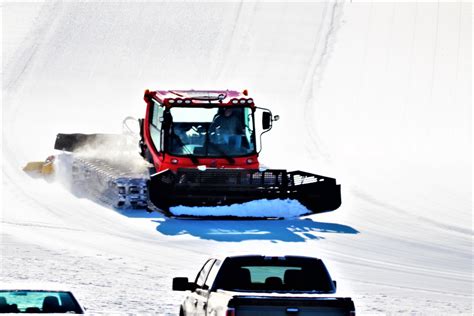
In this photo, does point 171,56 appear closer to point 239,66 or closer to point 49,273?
point 239,66

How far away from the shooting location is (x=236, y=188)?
21.7 metres

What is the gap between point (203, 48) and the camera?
41812 millimetres

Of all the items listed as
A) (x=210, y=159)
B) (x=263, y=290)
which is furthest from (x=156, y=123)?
(x=263, y=290)

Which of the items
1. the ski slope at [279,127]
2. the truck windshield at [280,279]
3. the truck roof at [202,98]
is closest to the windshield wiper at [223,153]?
the truck roof at [202,98]

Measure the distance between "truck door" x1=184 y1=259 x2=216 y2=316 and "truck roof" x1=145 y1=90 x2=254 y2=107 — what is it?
36.4ft

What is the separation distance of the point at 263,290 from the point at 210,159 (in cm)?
1245

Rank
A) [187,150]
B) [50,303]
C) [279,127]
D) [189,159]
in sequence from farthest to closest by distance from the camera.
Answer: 1. [279,127]
2. [187,150]
3. [189,159]
4. [50,303]

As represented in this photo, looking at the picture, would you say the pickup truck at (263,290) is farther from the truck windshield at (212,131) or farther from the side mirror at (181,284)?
the truck windshield at (212,131)

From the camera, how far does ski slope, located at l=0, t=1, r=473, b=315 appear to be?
698 inches

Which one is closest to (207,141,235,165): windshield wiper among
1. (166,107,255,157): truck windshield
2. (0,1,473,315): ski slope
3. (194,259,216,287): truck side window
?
(166,107,255,157): truck windshield

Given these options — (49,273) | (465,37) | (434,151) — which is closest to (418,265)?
(49,273)

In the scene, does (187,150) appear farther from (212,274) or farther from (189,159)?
(212,274)

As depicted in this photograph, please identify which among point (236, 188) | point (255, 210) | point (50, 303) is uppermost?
point (236, 188)

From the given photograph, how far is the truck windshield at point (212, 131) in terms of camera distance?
75.6 ft
